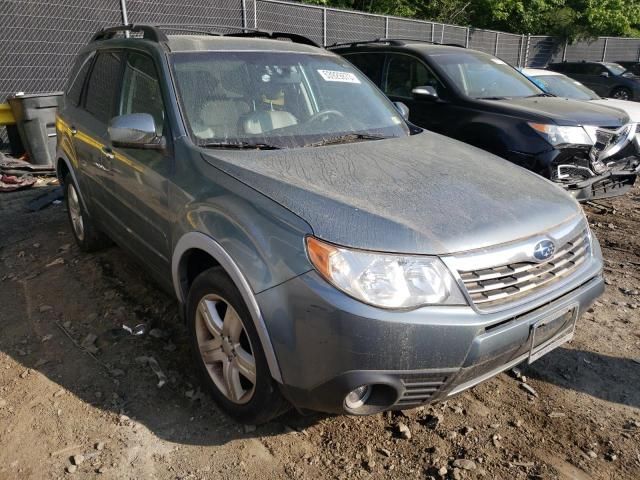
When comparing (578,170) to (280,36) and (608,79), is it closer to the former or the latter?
(280,36)

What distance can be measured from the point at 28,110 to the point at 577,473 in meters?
7.76

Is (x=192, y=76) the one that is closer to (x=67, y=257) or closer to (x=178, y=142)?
(x=178, y=142)

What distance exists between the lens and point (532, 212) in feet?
8.01

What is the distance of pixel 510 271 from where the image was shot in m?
2.21

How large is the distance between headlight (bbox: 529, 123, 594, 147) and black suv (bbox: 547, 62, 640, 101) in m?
14.7

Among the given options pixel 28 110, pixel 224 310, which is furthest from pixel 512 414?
pixel 28 110

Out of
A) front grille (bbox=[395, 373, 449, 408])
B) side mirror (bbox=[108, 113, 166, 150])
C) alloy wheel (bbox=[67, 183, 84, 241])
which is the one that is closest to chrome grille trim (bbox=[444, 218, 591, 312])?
front grille (bbox=[395, 373, 449, 408])

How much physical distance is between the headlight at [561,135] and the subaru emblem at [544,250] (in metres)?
3.31

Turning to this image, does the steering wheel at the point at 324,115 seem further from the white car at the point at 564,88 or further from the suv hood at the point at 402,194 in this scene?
the white car at the point at 564,88

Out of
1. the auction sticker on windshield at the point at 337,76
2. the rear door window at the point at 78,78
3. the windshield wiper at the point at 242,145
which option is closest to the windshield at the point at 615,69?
the auction sticker on windshield at the point at 337,76

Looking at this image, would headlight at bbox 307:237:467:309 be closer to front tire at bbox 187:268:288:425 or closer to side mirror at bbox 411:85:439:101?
front tire at bbox 187:268:288:425

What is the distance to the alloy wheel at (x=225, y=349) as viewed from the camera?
2.42 metres

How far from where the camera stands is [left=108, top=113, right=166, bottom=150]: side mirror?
2805 millimetres

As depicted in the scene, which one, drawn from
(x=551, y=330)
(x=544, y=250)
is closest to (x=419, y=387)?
(x=551, y=330)
